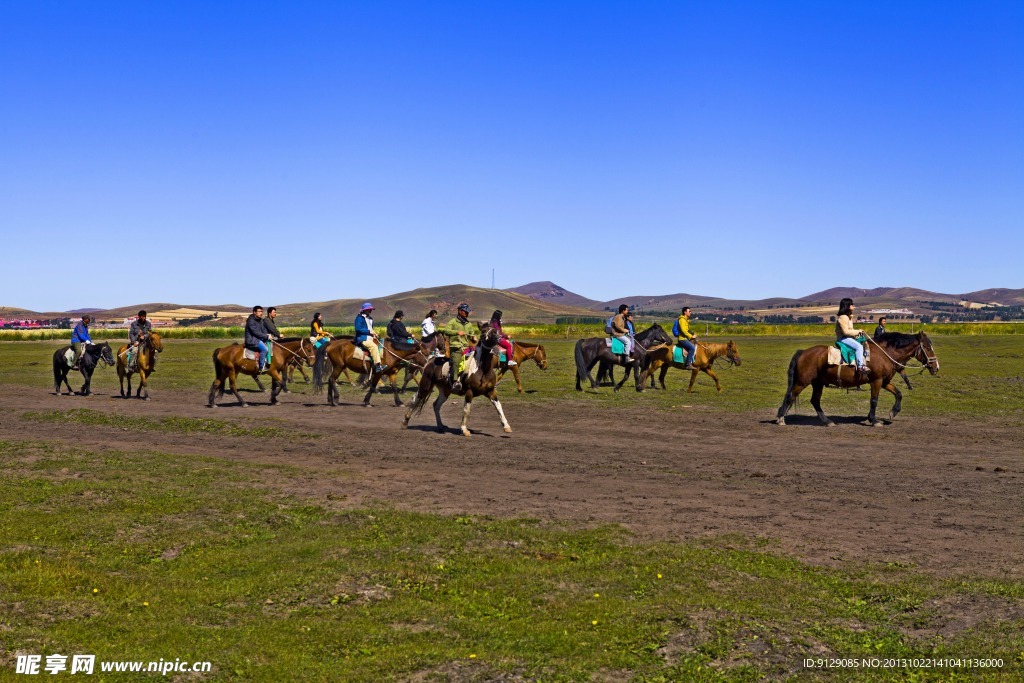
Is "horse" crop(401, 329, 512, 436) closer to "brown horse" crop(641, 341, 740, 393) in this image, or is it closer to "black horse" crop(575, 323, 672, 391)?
"black horse" crop(575, 323, 672, 391)

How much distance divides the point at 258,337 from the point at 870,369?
55.7 ft

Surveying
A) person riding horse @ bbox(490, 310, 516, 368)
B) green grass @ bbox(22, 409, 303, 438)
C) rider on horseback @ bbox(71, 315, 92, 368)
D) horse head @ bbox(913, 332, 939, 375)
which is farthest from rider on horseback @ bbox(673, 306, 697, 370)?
rider on horseback @ bbox(71, 315, 92, 368)

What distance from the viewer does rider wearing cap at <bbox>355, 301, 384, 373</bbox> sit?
27.7 meters

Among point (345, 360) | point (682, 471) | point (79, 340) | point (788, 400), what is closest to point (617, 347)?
point (788, 400)

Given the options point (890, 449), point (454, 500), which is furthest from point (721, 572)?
point (890, 449)

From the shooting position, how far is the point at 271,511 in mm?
12789

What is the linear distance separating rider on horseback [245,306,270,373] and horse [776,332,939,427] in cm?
1481

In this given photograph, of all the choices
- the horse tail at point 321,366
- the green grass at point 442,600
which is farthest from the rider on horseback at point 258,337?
the green grass at point 442,600

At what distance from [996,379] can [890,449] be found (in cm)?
2181

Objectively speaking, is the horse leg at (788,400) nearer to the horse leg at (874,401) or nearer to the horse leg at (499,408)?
the horse leg at (874,401)

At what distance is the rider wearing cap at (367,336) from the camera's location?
2770 cm

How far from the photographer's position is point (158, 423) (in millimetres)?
23141

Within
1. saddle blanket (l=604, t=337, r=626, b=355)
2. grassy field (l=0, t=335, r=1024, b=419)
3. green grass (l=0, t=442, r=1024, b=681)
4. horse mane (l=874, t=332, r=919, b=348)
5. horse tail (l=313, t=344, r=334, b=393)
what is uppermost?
horse mane (l=874, t=332, r=919, b=348)

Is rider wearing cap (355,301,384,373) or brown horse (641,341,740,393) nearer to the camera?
Answer: rider wearing cap (355,301,384,373)
